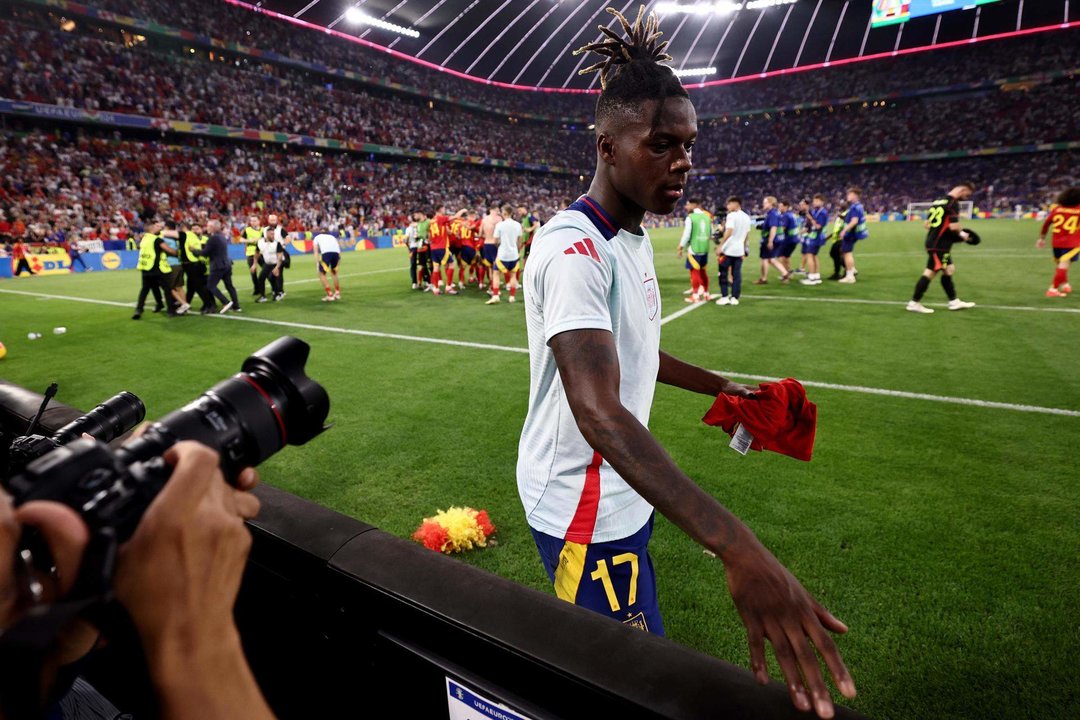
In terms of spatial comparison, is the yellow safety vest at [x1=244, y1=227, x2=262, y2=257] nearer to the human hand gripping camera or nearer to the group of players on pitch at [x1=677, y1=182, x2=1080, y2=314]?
the group of players on pitch at [x1=677, y1=182, x2=1080, y2=314]

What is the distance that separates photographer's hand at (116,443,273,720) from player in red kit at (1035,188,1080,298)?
12703 mm

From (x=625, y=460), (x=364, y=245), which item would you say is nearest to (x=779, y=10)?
(x=364, y=245)

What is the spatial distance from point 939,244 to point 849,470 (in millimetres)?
6955

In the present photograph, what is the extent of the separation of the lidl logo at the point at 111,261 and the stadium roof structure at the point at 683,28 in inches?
909

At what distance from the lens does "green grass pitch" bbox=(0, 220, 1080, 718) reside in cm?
233

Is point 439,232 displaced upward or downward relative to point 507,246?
upward

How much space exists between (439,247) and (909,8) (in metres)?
40.4

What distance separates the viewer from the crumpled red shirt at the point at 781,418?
5.64 feet

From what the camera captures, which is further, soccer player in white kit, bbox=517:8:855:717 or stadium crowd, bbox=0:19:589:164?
stadium crowd, bbox=0:19:589:164

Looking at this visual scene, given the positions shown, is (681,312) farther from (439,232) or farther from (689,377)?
(689,377)

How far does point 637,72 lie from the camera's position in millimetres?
1657

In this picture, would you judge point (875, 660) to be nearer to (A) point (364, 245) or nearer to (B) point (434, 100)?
(A) point (364, 245)

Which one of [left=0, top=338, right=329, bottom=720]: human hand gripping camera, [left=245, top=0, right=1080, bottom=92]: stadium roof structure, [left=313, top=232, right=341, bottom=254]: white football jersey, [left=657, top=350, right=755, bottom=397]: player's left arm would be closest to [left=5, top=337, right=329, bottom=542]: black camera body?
[left=0, top=338, right=329, bottom=720]: human hand gripping camera

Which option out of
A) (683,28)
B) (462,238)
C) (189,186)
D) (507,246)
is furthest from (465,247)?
(683,28)
